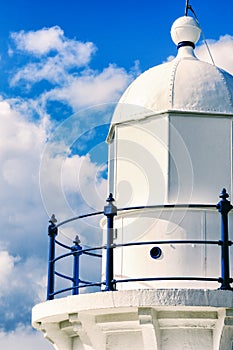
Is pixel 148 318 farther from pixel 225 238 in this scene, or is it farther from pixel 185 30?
pixel 185 30

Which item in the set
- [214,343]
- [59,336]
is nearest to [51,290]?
[59,336]

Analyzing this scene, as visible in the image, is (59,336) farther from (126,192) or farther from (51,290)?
(126,192)

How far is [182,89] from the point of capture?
1172cm

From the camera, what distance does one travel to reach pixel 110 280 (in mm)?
10406

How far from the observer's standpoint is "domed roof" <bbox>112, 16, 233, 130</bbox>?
11625mm

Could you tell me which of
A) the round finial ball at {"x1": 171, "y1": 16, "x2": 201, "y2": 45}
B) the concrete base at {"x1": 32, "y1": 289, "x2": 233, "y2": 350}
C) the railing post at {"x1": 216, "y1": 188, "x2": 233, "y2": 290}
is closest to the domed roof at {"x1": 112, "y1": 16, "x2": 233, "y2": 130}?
the round finial ball at {"x1": 171, "y1": 16, "x2": 201, "y2": 45}

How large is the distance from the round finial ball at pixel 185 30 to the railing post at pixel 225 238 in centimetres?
306

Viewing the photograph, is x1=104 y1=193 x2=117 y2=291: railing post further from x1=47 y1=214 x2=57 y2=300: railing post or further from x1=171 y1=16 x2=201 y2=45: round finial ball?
x1=171 y1=16 x2=201 y2=45: round finial ball

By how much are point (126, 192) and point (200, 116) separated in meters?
1.38

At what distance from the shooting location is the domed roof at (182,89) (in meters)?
11.6

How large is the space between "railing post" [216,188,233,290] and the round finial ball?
120 inches

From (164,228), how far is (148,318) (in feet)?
4.19

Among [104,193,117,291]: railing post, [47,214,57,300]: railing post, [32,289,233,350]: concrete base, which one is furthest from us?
[47,214,57,300]: railing post

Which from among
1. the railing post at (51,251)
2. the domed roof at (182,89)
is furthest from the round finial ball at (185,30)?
the railing post at (51,251)
